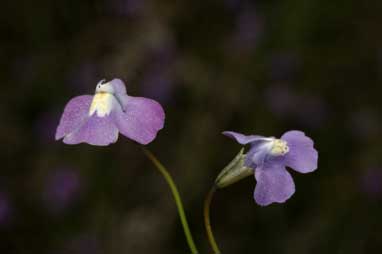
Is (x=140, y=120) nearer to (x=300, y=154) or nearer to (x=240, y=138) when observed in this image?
(x=240, y=138)

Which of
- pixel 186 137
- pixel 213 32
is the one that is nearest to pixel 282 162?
pixel 186 137

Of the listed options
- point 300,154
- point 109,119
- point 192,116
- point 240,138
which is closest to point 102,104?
point 109,119

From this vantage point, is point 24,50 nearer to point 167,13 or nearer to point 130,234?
point 167,13

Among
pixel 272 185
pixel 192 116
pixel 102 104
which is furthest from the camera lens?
pixel 192 116

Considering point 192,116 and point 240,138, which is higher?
point 240,138

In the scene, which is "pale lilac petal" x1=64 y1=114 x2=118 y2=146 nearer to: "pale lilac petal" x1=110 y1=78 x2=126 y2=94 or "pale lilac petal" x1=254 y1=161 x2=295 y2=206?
"pale lilac petal" x1=110 y1=78 x2=126 y2=94

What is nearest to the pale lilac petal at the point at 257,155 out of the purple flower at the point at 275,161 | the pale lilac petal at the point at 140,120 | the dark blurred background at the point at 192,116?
the purple flower at the point at 275,161

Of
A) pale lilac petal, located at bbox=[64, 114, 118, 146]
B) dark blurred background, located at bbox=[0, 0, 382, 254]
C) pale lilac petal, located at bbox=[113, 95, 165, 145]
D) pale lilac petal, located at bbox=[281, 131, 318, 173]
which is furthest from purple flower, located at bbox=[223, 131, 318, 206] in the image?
dark blurred background, located at bbox=[0, 0, 382, 254]

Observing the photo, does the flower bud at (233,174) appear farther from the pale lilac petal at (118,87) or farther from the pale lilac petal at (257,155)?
the pale lilac petal at (118,87)
